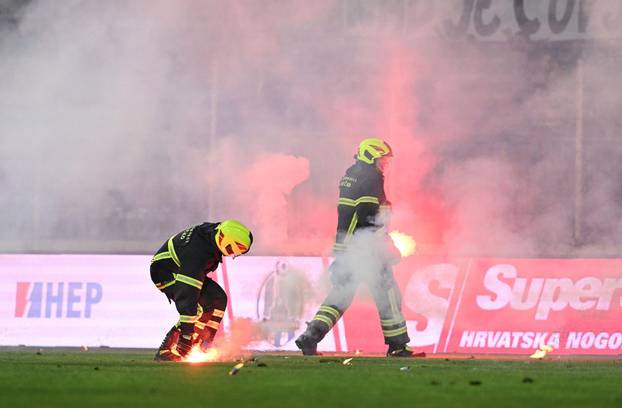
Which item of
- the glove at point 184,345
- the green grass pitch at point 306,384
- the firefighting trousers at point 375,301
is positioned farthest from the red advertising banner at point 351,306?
the glove at point 184,345

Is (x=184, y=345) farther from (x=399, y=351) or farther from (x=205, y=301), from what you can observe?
(x=399, y=351)

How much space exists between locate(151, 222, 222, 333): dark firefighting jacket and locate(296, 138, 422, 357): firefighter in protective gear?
1.59 meters

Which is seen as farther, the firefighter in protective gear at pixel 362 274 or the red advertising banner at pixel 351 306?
the red advertising banner at pixel 351 306

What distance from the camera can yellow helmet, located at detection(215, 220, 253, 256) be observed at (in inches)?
445

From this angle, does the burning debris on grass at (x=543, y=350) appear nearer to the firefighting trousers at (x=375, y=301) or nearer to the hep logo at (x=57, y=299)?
the firefighting trousers at (x=375, y=301)

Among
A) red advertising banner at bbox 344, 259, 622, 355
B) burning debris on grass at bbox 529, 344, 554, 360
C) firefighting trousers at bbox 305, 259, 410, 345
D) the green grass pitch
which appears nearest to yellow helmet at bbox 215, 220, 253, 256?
the green grass pitch

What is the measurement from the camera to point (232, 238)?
11.3 m

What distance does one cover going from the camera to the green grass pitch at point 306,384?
759 cm

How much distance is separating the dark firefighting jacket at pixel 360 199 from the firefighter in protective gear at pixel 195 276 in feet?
5.80

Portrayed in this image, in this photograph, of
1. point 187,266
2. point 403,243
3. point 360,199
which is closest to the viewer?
point 187,266

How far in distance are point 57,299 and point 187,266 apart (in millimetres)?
4936

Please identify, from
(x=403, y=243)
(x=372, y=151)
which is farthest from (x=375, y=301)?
(x=372, y=151)

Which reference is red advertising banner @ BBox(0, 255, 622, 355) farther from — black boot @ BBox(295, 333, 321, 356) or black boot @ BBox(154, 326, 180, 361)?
black boot @ BBox(154, 326, 180, 361)

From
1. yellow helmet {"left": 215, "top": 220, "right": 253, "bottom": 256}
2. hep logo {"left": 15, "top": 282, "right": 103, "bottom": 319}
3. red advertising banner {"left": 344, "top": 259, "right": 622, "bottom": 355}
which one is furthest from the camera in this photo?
hep logo {"left": 15, "top": 282, "right": 103, "bottom": 319}
